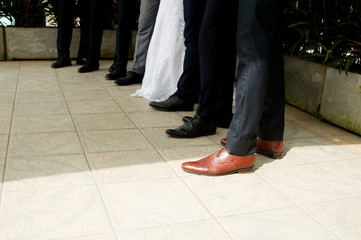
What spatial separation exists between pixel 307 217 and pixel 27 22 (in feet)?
13.8

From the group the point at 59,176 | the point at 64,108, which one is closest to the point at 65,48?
the point at 64,108

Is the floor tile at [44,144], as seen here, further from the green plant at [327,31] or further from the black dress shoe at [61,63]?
the black dress shoe at [61,63]

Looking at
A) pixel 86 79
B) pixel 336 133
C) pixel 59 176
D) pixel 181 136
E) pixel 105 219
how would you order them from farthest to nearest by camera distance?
pixel 86 79 < pixel 336 133 < pixel 181 136 < pixel 59 176 < pixel 105 219

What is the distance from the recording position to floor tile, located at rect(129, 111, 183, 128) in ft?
8.02

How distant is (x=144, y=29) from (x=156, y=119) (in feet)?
4.09

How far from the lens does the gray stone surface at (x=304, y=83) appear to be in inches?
109

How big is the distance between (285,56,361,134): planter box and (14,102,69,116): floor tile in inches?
65.7

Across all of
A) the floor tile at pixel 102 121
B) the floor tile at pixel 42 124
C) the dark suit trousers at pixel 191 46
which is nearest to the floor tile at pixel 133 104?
the floor tile at pixel 102 121

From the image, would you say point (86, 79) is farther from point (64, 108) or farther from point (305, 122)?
point (305, 122)

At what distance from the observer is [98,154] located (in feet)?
6.33

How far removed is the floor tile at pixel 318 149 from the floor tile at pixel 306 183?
0.54 feet

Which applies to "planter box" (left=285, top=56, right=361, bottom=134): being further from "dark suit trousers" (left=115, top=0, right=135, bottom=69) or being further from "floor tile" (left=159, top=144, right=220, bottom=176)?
"dark suit trousers" (left=115, top=0, right=135, bottom=69)

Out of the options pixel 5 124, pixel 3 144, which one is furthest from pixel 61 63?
pixel 3 144

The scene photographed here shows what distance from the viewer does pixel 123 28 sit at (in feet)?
12.1
